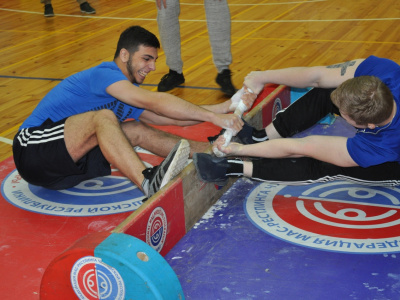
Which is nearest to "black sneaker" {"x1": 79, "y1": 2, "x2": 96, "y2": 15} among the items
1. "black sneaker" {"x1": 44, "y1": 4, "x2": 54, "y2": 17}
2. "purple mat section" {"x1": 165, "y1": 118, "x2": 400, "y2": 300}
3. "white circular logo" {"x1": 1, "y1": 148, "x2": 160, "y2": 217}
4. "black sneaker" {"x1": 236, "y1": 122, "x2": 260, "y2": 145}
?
"black sneaker" {"x1": 44, "y1": 4, "x2": 54, "y2": 17}

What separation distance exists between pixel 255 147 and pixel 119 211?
0.65m

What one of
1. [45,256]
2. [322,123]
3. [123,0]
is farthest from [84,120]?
[123,0]

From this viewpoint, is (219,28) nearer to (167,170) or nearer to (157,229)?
(167,170)

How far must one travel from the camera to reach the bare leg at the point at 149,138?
285cm

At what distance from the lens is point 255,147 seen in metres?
2.42

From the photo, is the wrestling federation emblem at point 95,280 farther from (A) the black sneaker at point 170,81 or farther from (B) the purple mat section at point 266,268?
(A) the black sneaker at point 170,81

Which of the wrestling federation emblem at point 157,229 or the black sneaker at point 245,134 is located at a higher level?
the black sneaker at point 245,134

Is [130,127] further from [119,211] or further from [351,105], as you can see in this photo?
[351,105]

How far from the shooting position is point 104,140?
240 centimetres

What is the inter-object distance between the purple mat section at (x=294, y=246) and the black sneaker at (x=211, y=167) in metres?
0.14

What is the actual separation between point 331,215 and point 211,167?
1.73ft

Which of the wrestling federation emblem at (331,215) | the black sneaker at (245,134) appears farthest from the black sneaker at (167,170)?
the black sneaker at (245,134)

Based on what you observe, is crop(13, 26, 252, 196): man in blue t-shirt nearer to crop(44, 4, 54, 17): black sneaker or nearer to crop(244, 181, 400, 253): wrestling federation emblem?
crop(244, 181, 400, 253): wrestling federation emblem

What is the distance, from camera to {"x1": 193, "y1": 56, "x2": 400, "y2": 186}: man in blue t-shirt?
2.17m
